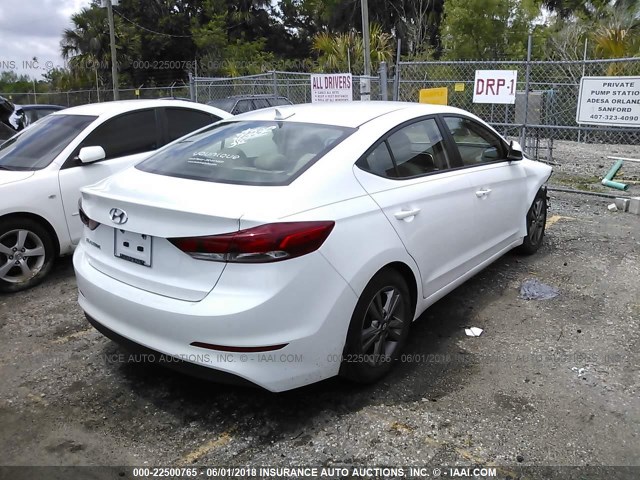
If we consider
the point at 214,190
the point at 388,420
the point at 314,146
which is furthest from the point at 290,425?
the point at 314,146

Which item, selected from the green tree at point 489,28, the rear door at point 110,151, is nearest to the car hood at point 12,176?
the rear door at point 110,151

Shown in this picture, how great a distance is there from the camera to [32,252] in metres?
5.05

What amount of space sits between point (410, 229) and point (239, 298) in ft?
4.06

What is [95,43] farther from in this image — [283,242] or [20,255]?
[283,242]

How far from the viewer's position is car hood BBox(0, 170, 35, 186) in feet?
16.1

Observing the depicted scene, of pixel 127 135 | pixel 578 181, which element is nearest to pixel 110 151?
pixel 127 135

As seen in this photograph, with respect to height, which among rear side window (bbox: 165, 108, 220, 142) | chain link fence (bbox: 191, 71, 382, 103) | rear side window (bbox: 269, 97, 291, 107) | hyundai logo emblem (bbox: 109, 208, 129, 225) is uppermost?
chain link fence (bbox: 191, 71, 382, 103)

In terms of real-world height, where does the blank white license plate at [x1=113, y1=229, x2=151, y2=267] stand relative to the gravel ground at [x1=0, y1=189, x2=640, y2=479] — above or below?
above

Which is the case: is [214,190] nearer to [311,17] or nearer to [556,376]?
[556,376]

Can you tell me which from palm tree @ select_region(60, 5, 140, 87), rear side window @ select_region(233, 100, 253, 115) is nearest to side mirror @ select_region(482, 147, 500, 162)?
rear side window @ select_region(233, 100, 253, 115)

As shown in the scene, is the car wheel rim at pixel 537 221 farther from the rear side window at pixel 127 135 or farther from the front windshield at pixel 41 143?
the front windshield at pixel 41 143

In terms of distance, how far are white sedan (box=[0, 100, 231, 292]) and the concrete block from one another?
19.1ft

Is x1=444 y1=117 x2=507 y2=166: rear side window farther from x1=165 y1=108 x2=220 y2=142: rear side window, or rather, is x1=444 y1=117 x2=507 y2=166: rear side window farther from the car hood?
the car hood

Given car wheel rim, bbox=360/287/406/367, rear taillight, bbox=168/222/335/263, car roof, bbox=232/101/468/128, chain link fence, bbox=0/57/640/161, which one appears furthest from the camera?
chain link fence, bbox=0/57/640/161
